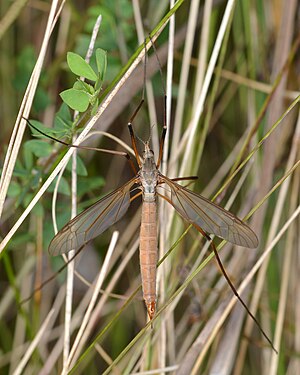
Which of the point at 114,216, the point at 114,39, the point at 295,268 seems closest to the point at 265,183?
the point at 295,268

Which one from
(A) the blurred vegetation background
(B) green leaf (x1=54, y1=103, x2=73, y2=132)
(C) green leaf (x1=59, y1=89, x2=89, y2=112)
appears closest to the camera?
(C) green leaf (x1=59, y1=89, x2=89, y2=112)

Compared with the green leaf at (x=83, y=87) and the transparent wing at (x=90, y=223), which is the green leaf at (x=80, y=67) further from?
the transparent wing at (x=90, y=223)

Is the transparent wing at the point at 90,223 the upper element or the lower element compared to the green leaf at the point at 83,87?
lower

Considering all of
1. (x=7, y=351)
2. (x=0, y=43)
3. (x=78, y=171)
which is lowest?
(x=7, y=351)

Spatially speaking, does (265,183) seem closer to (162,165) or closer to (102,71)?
(162,165)

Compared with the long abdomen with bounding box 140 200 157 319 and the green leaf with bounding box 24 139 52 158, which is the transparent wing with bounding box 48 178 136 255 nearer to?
the long abdomen with bounding box 140 200 157 319

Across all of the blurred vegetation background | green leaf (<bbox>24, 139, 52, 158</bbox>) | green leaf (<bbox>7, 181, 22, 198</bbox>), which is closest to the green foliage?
the blurred vegetation background

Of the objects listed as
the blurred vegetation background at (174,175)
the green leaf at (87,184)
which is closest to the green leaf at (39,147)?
the blurred vegetation background at (174,175)
